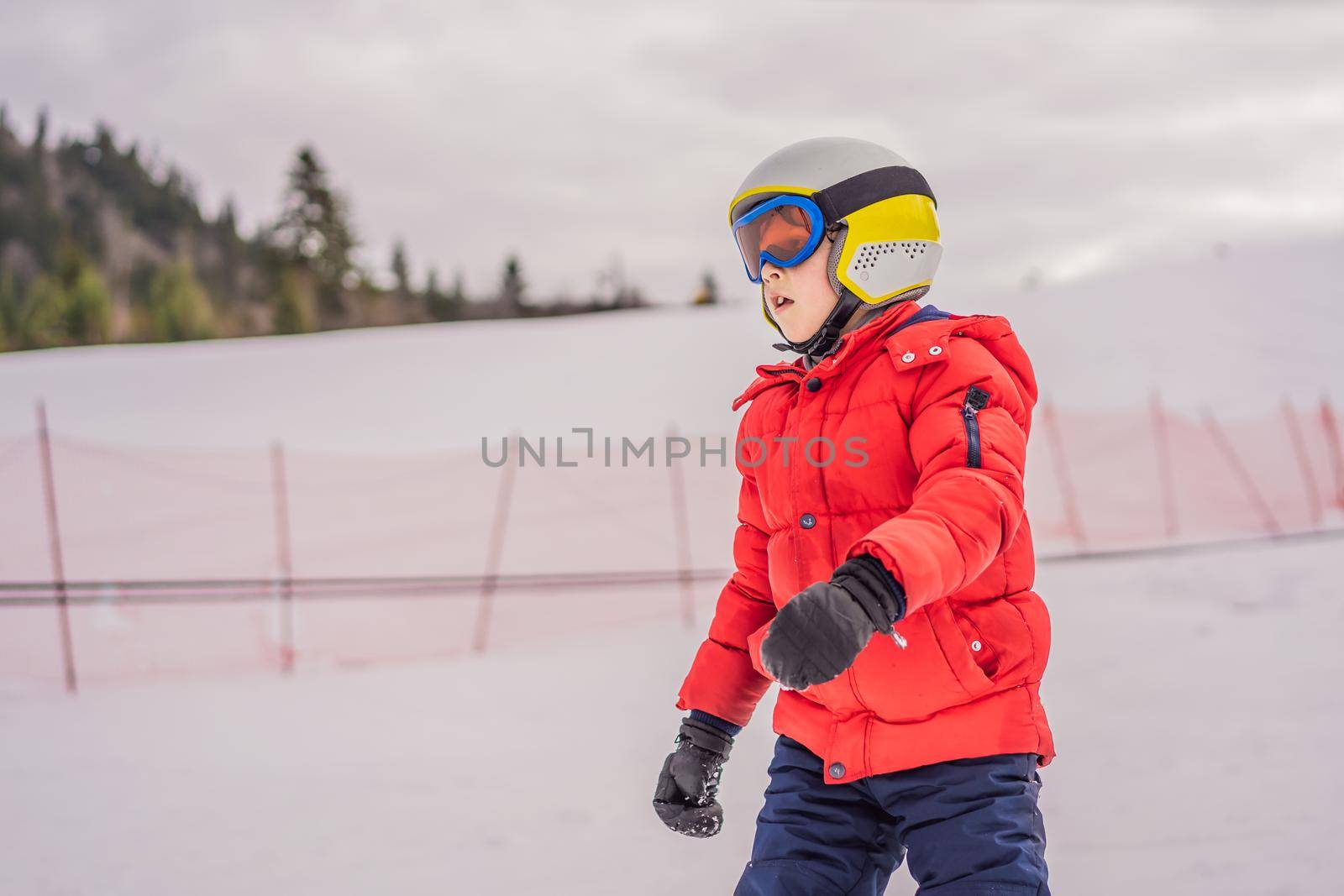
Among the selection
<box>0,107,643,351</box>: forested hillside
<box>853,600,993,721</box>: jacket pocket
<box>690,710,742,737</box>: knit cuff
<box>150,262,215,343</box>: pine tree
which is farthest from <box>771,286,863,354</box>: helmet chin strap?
<box>150,262,215,343</box>: pine tree

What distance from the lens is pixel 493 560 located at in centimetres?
942

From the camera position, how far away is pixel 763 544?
2031mm

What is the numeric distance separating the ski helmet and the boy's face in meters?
0.01

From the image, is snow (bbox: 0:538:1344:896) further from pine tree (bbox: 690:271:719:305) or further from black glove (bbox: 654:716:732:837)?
pine tree (bbox: 690:271:719:305)

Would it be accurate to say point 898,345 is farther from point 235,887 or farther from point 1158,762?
point 1158,762

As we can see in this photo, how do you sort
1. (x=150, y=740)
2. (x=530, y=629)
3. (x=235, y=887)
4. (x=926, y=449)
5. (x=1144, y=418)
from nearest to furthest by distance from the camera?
(x=926, y=449)
(x=235, y=887)
(x=150, y=740)
(x=530, y=629)
(x=1144, y=418)

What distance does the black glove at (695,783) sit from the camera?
196 centimetres

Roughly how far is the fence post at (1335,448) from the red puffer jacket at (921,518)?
1366 cm

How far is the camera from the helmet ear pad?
190 centimetres

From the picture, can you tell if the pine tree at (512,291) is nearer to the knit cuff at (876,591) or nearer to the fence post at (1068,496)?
the fence post at (1068,496)

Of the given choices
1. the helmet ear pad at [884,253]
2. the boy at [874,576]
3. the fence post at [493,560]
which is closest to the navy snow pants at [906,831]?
the boy at [874,576]

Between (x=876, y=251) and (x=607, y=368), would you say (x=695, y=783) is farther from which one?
(x=607, y=368)

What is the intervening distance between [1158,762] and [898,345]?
3367mm

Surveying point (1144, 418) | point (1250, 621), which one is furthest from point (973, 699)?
point (1144, 418)
